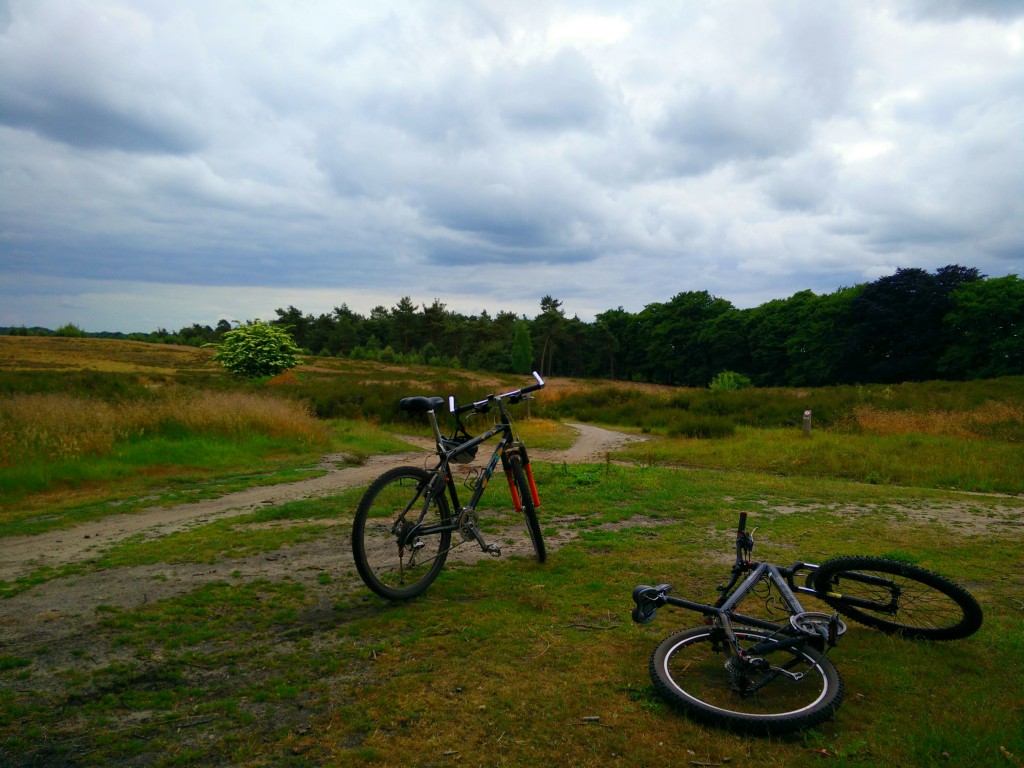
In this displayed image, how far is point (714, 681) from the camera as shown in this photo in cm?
308

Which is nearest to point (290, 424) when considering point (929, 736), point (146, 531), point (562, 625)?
point (146, 531)

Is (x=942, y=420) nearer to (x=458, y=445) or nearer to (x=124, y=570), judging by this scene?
(x=458, y=445)

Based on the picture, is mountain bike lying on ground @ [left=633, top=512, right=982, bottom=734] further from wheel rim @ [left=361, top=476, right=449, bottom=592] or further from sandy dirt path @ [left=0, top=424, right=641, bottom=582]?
sandy dirt path @ [left=0, top=424, right=641, bottom=582]

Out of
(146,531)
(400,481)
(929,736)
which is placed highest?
(400,481)

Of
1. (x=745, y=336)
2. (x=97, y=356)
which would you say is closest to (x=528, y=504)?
(x=97, y=356)

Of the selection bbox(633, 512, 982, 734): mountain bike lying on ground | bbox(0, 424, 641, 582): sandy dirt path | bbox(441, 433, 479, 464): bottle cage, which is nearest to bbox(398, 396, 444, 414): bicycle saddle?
bbox(441, 433, 479, 464): bottle cage

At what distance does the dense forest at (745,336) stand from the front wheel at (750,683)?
57.6 m

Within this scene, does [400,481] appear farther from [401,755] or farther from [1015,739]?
[1015,739]

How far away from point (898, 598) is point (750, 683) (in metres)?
1.44

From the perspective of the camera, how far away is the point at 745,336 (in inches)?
2923

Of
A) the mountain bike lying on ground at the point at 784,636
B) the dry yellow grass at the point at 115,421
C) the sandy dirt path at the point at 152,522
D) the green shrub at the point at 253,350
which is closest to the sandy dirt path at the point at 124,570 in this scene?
the sandy dirt path at the point at 152,522

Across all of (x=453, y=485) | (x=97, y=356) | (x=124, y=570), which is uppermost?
(x=97, y=356)

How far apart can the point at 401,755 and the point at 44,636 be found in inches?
102

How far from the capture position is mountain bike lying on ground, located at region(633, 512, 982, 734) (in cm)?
282
